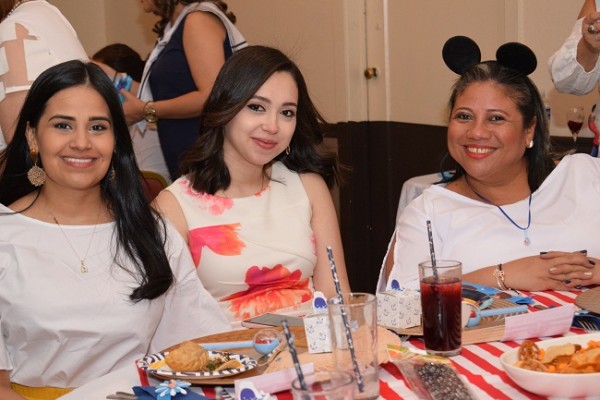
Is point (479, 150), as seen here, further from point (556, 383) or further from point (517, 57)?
point (556, 383)

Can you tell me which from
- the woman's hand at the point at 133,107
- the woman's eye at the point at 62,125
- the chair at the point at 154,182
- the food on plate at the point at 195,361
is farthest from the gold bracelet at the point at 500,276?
the woman's hand at the point at 133,107

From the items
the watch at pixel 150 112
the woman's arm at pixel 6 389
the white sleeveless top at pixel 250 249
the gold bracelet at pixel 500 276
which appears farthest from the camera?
the watch at pixel 150 112

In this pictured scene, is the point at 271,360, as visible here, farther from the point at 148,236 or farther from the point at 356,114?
the point at 356,114

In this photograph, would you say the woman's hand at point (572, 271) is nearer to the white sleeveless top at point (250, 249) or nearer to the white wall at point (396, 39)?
the white sleeveless top at point (250, 249)

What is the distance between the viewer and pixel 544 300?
2.09 m

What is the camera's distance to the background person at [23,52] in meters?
2.55

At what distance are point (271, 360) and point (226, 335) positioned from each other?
23cm

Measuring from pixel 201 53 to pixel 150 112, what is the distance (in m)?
0.38

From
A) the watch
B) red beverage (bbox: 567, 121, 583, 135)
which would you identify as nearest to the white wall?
red beverage (bbox: 567, 121, 583, 135)

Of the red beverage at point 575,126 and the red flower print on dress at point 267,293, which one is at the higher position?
the red beverage at point 575,126

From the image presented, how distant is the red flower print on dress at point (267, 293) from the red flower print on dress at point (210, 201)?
0.19m

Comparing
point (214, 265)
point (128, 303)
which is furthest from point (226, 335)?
point (214, 265)

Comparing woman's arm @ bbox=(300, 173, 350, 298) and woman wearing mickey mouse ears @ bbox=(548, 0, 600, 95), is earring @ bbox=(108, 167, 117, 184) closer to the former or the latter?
woman's arm @ bbox=(300, 173, 350, 298)

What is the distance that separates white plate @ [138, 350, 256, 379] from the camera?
60.9 inches
